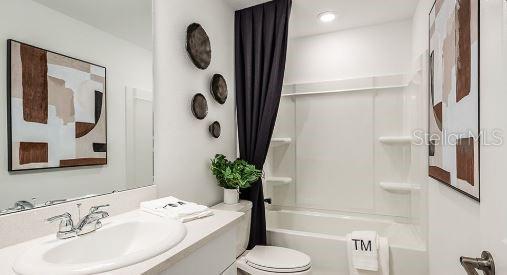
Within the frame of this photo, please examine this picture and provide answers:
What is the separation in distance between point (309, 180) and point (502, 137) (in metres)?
2.39

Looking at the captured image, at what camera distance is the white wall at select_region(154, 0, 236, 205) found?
161 cm

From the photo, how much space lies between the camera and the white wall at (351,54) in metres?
2.63

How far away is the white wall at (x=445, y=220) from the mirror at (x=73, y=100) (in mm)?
1549

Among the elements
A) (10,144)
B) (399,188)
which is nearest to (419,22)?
(399,188)

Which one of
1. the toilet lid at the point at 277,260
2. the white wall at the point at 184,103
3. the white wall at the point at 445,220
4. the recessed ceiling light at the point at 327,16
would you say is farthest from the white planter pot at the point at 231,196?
the recessed ceiling light at the point at 327,16

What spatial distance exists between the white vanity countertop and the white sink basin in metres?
0.02

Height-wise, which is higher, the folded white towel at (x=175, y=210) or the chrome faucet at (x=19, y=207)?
the chrome faucet at (x=19, y=207)

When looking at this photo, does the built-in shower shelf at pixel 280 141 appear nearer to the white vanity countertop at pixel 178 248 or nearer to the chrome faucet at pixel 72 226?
the white vanity countertop at pixel 178 248

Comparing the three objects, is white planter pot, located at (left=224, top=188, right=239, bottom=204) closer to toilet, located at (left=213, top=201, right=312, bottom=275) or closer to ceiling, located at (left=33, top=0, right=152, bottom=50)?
toilet, located at (left=213, top=201, right=312, bottom=275)

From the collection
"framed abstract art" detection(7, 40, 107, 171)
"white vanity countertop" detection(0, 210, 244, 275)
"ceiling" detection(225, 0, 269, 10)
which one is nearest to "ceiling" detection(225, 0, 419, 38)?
"ceiling" detection(225, 0, 269, 10)

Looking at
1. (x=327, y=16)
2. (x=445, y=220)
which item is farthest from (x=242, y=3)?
(x=445, y=220)

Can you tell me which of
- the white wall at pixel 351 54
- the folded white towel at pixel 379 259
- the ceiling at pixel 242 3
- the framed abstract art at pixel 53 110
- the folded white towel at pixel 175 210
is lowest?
the folded white towel at pixel 379 259

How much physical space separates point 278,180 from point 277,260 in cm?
113

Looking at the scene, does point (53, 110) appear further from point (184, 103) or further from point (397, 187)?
point (397, 187)
